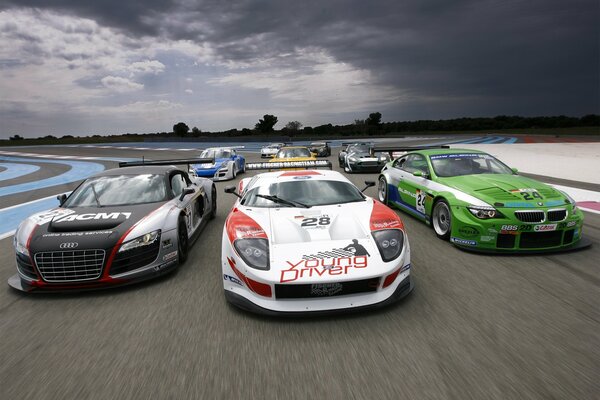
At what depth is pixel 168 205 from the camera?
187 inches

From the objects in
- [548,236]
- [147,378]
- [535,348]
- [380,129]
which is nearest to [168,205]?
[147,378]

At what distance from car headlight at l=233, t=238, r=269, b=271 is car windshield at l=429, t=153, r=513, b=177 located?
12.3ft

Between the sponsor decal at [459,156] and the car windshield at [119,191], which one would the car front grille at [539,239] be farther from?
the car windshield at [119,191]

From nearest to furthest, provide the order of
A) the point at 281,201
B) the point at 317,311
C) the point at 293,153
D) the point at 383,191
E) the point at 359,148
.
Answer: the point at 317,311 < the point at 281,201 < the point at 383,191 < the point at 293,153 < the point at 359,148

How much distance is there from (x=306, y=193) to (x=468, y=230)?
2169 millimetres

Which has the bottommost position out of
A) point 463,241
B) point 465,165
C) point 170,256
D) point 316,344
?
point 316,344

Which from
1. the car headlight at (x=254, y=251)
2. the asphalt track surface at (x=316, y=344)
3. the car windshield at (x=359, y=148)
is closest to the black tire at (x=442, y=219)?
the asphalt track surface at (x=316, y=344)

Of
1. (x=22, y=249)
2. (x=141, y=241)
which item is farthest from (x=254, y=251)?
(x=22, y=249)

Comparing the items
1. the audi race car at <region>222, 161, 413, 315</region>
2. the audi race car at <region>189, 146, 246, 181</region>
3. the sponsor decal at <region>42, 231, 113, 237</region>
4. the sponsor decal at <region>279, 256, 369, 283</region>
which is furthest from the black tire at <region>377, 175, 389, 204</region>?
the audi race car at <region>189, 146, 246, 181</region>

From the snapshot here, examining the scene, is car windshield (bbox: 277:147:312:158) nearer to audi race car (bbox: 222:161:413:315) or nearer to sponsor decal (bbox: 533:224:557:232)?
audi race car (bbox: 222:161:413:315)

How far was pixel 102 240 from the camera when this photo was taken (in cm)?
375

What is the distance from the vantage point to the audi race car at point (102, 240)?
146 inches

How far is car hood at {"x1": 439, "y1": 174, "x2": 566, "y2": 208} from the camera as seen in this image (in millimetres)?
4617

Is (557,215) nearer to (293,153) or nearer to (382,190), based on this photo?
(382,190)
